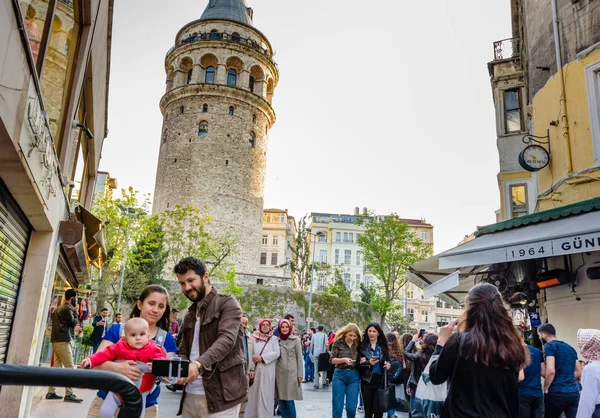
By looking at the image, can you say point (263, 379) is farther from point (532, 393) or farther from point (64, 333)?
point (64, 333)

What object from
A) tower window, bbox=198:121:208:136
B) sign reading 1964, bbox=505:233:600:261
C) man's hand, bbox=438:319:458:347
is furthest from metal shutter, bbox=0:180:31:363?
tower window, bbox=198:121:208:136

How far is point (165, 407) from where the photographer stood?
9.27 metres

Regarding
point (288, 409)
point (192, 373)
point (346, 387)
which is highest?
point (192, 373)

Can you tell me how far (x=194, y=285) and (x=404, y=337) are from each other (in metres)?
8.26

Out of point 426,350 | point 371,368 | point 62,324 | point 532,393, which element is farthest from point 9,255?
point 532,393

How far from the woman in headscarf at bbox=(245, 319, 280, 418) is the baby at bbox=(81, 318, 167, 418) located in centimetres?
438

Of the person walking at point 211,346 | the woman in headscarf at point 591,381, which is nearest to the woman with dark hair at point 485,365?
the woman in headscarf at point 591,381

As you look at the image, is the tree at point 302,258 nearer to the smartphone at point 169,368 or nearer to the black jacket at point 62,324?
the black jacket at point 62,324

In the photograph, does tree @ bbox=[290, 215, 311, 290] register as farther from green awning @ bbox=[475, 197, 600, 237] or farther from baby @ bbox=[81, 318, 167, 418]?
baby @ bbox=[81, 318, 167, 418]

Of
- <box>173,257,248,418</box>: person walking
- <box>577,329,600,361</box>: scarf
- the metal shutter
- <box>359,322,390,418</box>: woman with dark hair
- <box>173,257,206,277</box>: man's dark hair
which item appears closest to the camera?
<box>173,257,248,418</box>: person walking

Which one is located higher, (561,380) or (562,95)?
(562,95)

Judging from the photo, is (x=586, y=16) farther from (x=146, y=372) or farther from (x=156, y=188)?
(x=156, y=188)

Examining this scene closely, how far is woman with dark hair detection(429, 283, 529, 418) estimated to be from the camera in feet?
10.1

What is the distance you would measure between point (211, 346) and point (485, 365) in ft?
6.42
